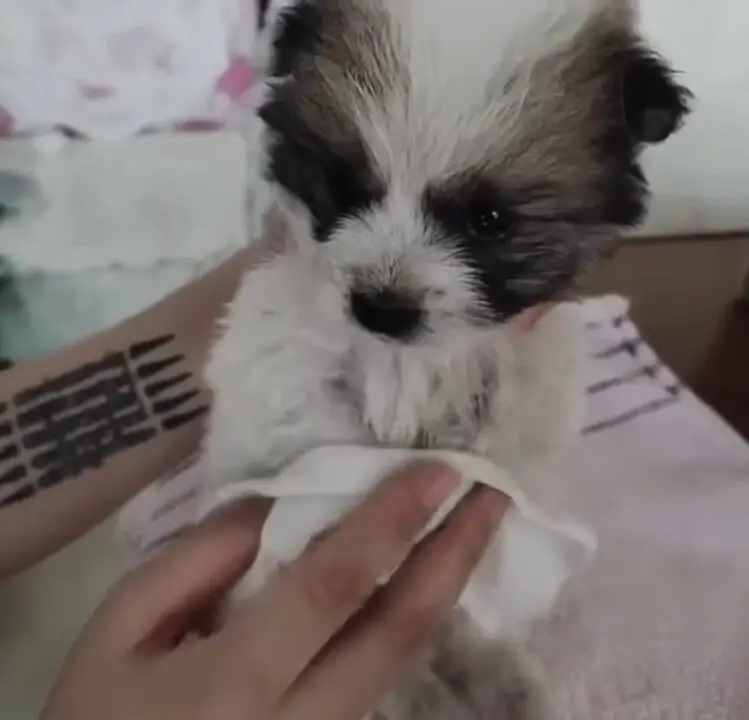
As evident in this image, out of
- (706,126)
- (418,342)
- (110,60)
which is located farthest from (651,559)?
(110,60)

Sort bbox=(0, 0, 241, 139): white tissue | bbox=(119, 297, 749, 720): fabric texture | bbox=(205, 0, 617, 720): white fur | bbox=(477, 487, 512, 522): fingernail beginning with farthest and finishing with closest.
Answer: bbox=(0, 0, 241, 139): white tissue, bbox=(119, 297, 749, 720): fabric texture, bbox=(477, 487, 512, 522): fingernail, bbox=(205, 0, 617, 720): white fur

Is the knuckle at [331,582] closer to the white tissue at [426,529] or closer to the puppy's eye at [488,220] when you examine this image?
the white tissue at [426,529]

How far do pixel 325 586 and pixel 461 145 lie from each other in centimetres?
27

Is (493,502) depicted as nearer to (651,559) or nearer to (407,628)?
(407,628)

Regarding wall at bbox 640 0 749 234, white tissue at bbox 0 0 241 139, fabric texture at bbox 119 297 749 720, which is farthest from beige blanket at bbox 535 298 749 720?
white tissue at bbox 0 0 241 139

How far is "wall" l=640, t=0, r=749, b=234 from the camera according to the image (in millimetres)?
1578

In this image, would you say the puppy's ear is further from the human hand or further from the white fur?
the human hand

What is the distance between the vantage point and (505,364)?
76 cm

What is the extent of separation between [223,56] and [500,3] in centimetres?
→ 101

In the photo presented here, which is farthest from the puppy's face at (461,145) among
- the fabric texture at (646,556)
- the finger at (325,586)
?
the fabric texture at (646,556)

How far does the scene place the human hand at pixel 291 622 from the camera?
0.66m

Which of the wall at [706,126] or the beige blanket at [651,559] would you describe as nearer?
the beige blanket at [651,559]

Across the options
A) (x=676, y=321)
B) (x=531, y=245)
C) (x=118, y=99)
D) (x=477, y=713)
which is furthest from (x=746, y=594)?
(x=118, y=99)

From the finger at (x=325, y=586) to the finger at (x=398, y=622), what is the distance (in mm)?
17
